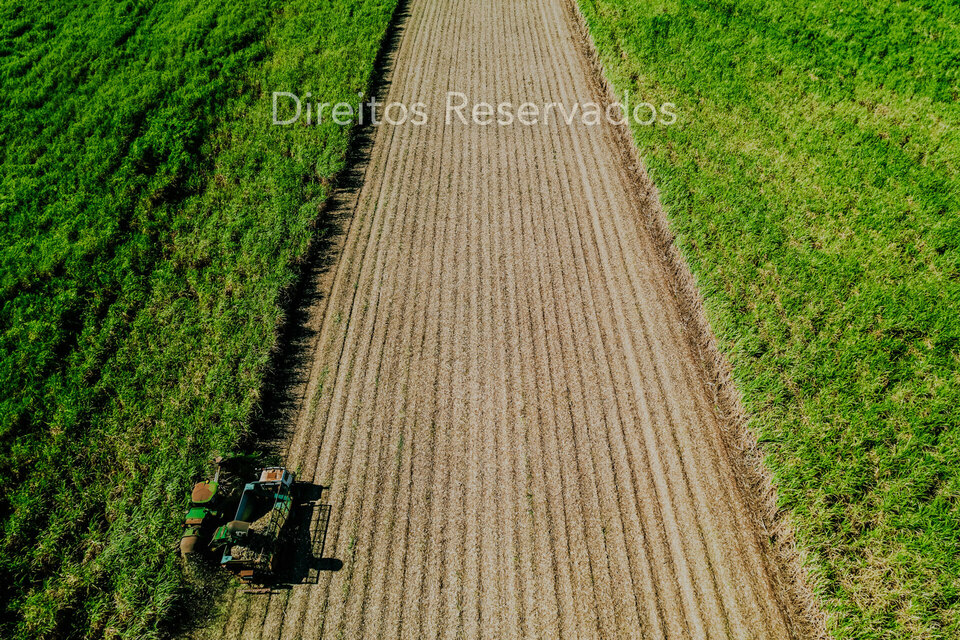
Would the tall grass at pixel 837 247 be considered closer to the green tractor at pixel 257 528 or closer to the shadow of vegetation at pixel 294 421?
the shadow of vegetation at pixel 294 421

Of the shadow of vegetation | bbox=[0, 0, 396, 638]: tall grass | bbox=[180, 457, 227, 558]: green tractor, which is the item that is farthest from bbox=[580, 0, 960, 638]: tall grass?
bbox=[0, 0, 396, 638]: tall grass

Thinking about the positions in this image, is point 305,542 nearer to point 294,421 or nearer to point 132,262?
point 294,421

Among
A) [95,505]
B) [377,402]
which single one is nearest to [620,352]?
[377,402]

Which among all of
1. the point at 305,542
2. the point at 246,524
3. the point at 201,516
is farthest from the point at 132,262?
the point at 305,542

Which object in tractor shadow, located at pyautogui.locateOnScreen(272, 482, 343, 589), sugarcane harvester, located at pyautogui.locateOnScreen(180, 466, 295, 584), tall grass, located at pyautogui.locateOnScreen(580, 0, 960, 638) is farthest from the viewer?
tractor shadow, located at pyautogui.locateOnScreen(272, 482, 343, 589)

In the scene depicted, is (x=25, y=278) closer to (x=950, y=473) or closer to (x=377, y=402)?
(x=377, y=402)

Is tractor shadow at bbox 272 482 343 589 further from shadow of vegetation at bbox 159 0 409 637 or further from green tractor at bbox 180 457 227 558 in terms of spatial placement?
green tractor at bbox 180 457 227 558
